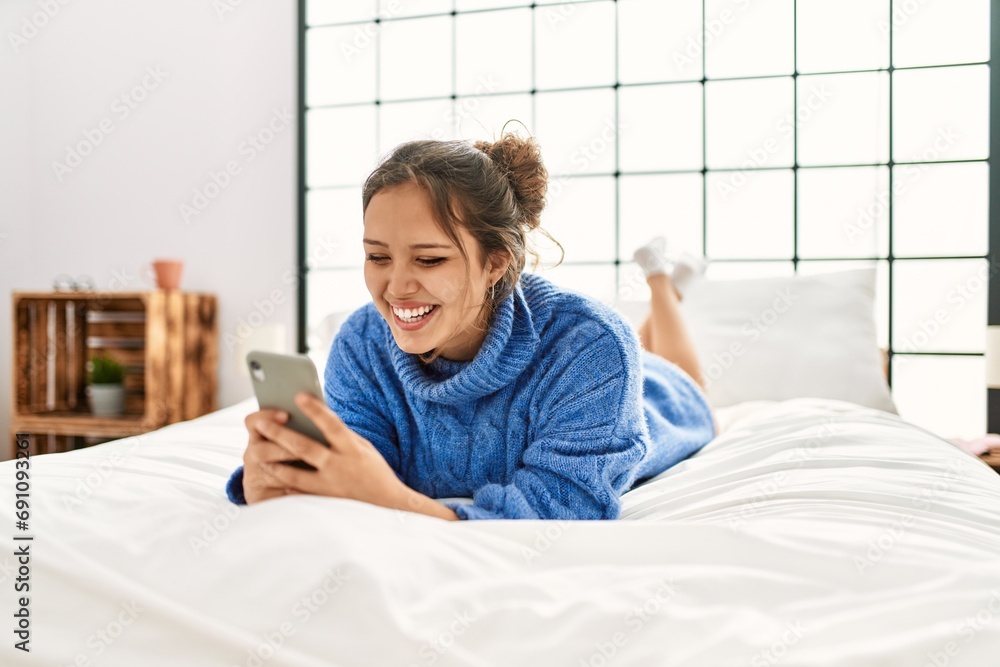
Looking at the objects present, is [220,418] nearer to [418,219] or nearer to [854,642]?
[418,219]

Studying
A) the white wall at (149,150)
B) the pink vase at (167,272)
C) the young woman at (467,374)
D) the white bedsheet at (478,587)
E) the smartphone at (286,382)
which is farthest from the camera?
the white wall at (149,150)

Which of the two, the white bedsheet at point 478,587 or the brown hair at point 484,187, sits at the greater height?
the brown hair at point 484,187

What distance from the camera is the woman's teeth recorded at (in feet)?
3.91

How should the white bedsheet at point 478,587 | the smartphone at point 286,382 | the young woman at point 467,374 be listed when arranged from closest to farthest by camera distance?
the white bedsheet at point 478,587, the smartphone at point 286,382, the young woman at point 467,374

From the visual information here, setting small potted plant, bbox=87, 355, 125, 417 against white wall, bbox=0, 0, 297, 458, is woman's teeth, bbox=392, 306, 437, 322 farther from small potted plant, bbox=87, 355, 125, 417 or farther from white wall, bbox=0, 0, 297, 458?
small potted plant, bbox=87, 355, 125, 417

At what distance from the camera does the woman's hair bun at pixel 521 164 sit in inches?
52.4

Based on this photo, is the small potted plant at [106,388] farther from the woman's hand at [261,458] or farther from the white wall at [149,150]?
the woman's hand at [261,458]

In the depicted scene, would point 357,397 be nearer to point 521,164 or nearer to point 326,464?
point 326,464

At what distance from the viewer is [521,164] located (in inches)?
52.4

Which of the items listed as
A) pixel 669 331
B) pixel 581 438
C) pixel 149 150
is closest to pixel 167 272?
pixel 149 150

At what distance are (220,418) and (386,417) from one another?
87cm


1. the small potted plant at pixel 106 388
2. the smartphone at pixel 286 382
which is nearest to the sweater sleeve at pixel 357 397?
the smartphone at pixel 286 382

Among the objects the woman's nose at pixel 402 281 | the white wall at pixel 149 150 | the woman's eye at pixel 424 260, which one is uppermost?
the white wall at pixel 149 150

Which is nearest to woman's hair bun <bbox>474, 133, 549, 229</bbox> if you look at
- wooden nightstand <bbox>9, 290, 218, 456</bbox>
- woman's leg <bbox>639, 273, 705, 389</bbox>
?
woman's leg <bbox>639, 273, 705, 389</bbox>
